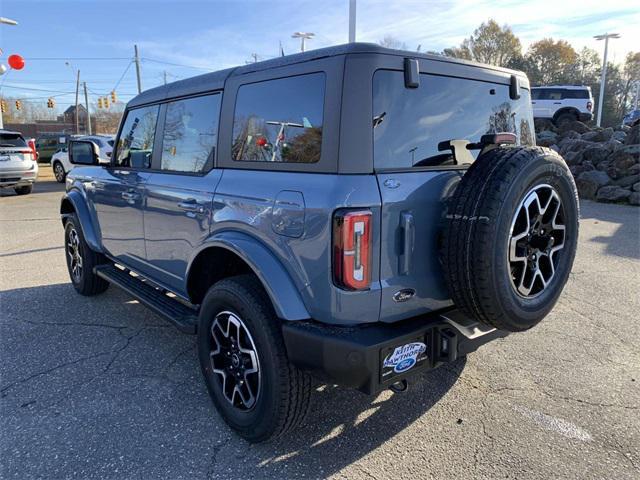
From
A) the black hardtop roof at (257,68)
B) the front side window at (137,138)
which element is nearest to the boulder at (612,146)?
the black hardtop roof at (257,68)

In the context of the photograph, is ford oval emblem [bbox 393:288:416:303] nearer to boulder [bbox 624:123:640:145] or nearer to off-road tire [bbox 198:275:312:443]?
off-road tire [bbox 198:275:312:443]

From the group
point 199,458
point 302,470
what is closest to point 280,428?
point 302,470

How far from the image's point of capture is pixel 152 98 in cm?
365

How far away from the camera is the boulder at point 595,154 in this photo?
42.5 ft

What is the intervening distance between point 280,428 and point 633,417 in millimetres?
2128

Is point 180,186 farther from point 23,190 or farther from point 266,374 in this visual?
point 23,190

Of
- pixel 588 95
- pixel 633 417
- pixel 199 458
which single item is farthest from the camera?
pixel 588 95

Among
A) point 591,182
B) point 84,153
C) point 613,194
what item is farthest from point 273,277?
point 591,182

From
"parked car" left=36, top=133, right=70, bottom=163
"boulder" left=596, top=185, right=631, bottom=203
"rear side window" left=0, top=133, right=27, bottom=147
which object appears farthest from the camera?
"parked car" left=36, top=133, right=70, bottom=163

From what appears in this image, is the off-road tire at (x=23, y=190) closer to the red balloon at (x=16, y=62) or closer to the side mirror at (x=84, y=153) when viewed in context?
the red balloon at (x=16, y=62)

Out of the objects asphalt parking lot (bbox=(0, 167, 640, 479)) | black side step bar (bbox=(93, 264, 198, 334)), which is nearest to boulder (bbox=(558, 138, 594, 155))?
asphalt parking lot (bbox=(0, 167, 640, 479))

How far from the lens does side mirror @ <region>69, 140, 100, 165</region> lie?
4242 mm

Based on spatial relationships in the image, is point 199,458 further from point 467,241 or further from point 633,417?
point 633,417

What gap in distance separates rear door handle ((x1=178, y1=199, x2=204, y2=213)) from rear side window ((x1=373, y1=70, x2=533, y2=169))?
1.24m
